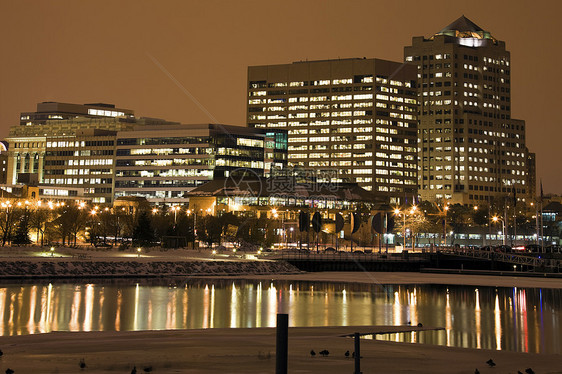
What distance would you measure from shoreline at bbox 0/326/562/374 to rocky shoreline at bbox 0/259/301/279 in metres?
45.2

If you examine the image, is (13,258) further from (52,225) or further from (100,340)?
(100,340)

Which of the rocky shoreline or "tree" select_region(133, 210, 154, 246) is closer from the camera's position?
the rocky shoreline

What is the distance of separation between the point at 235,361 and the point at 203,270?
6377 centimetres

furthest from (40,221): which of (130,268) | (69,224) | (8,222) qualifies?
(130,268)

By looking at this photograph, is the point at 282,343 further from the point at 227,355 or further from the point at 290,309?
the point at 290,309

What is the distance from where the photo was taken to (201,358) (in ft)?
102

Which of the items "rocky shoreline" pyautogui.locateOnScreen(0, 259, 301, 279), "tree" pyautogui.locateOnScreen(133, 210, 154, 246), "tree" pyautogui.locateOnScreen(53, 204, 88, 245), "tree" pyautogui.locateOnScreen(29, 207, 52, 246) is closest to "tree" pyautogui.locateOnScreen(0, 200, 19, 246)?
"tree" pyautogui.locateOnScreen(29, 207, 52, 246)

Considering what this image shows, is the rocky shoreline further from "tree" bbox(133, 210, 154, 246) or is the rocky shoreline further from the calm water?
"tree" bbox(133, 210, 154, 246)

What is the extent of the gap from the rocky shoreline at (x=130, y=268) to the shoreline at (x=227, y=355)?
148 ft

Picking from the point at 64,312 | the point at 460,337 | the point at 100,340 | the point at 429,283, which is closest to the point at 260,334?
the point at 100,340

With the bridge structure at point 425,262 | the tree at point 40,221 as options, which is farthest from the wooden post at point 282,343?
the tree at point 40,221

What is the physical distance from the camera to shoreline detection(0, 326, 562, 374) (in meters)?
29.1

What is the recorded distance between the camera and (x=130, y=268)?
3533 inches

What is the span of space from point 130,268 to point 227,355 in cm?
5976
